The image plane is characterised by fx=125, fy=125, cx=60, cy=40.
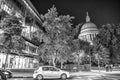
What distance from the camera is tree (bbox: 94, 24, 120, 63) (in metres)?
40.9

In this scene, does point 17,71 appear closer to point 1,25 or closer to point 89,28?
point 1,25

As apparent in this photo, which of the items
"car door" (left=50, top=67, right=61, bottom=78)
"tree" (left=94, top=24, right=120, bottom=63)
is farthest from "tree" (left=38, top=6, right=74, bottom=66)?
"tree" (left=94, top=24, right=120, bottom=63)

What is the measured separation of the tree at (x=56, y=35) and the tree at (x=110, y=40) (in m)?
24.5

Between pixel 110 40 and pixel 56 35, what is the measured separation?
29670mm

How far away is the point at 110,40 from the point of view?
4228 centimetres

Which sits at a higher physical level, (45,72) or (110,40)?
(110,40)

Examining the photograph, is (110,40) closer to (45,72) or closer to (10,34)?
(45,72)

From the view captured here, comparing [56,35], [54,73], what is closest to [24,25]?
[56,35]

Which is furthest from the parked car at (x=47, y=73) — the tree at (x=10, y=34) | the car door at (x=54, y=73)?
the tree at (x=10, y=34)

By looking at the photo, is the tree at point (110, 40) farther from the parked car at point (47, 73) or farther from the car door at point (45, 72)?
the car door at point (45, 72)

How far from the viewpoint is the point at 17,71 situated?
17.5 meters

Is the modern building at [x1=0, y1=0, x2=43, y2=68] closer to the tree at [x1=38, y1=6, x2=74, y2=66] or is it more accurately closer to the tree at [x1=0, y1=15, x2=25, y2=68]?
the tree at [x1=38, y1=6, x2=74, y2=66]

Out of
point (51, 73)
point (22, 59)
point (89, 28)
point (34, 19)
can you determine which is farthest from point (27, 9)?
point (89, 28)

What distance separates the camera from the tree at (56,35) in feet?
59.5
